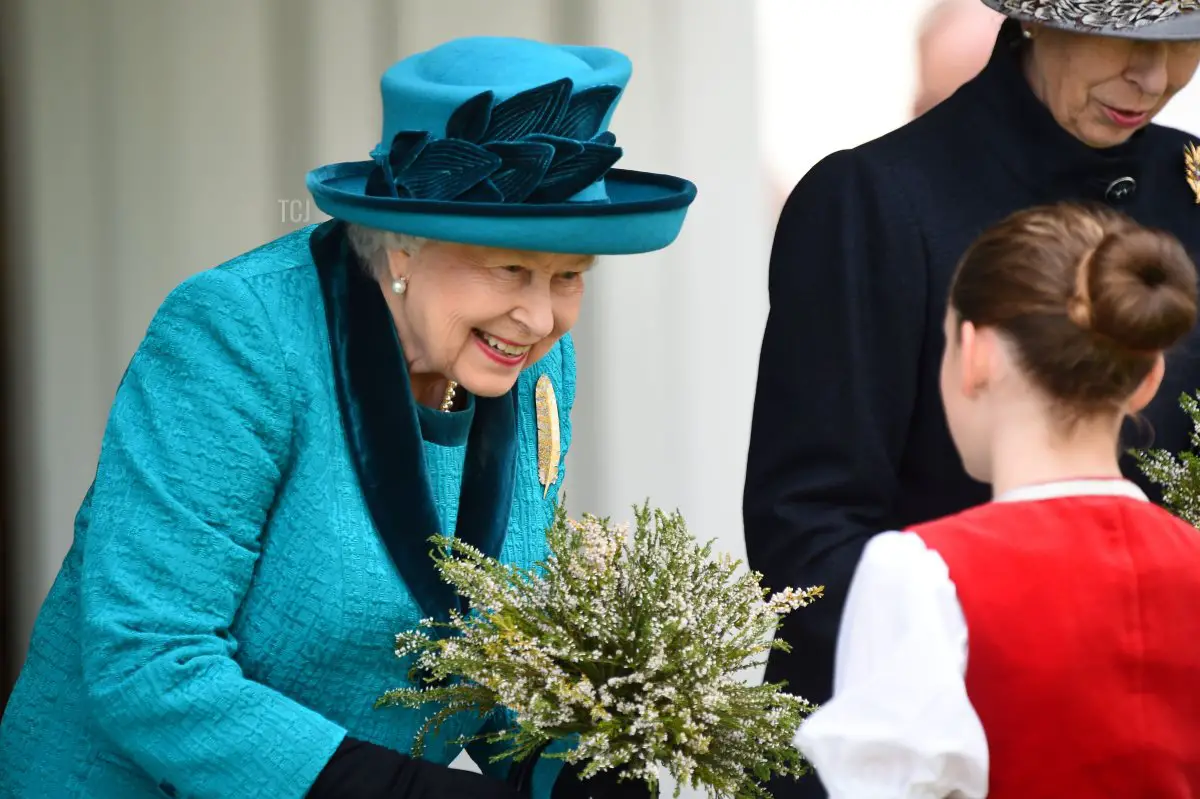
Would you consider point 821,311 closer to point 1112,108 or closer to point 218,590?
point 1112,108

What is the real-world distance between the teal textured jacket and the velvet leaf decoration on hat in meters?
0.21

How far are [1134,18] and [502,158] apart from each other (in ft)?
2.83

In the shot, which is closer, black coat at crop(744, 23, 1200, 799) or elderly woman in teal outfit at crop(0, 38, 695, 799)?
elderly woman in teal outfit at crop(0, 38, 695, 799)

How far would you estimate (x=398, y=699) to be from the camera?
81.5 inches

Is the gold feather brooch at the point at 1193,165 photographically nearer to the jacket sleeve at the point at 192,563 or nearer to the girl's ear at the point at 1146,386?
the girl's ear at the point at 1146,386

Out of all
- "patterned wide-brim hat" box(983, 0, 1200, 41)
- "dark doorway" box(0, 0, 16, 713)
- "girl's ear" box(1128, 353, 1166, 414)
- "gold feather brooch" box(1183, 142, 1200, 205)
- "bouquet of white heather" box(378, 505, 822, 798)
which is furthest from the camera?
"dark doorway" box(0, 0, 16, 713)

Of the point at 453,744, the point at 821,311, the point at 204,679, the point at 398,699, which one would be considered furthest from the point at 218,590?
the point at 821,311

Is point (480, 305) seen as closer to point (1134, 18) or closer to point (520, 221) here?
point (520, 221)

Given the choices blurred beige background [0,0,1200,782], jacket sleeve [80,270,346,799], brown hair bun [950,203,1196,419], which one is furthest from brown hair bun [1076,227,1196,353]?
blurred beige background [0,0,1200,782]

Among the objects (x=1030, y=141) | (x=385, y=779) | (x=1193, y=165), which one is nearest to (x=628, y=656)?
(x=385, y=779)

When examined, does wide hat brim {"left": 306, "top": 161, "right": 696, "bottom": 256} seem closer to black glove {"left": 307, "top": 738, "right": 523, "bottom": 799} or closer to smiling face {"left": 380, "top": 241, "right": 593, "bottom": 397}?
smiling face {"left": 380, "top": 241, "right": 593, "bottom": 397}

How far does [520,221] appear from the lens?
197 centimetres

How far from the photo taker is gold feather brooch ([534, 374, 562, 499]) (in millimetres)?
2375

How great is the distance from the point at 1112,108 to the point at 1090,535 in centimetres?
88
